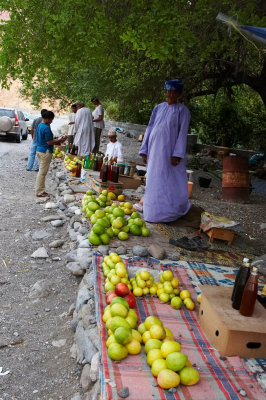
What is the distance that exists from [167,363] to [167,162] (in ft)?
13.0

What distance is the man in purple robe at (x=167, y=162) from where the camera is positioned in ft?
19.1

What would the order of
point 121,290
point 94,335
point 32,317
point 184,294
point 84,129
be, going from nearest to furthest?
point 94,335
point 121,290
point 184,294
point 32,317
point 84,129

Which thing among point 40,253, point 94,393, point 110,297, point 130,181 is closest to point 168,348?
point 94,393

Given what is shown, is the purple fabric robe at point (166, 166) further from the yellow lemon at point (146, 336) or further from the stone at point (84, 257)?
the yellow lemon at point (146, 336)

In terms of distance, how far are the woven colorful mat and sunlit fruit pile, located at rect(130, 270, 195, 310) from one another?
13 centimetres

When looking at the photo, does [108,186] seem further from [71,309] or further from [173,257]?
[71,309]

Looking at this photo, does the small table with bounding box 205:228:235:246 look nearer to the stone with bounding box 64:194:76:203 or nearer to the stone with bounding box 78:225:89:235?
the stone with bounding box 78:225:89:235

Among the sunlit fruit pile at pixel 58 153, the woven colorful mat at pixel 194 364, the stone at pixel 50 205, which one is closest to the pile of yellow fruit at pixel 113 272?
the woven colorful mat at pixel 194 364

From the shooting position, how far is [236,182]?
10070mm

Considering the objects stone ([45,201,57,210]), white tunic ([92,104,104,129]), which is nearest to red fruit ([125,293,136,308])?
stone ([45,201,57,210])

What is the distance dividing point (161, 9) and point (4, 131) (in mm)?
14870

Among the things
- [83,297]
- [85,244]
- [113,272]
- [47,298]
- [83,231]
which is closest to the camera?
[113,272]

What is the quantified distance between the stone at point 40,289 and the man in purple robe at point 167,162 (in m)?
2.19

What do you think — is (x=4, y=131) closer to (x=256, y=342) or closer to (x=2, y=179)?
(x=2, y=179)
